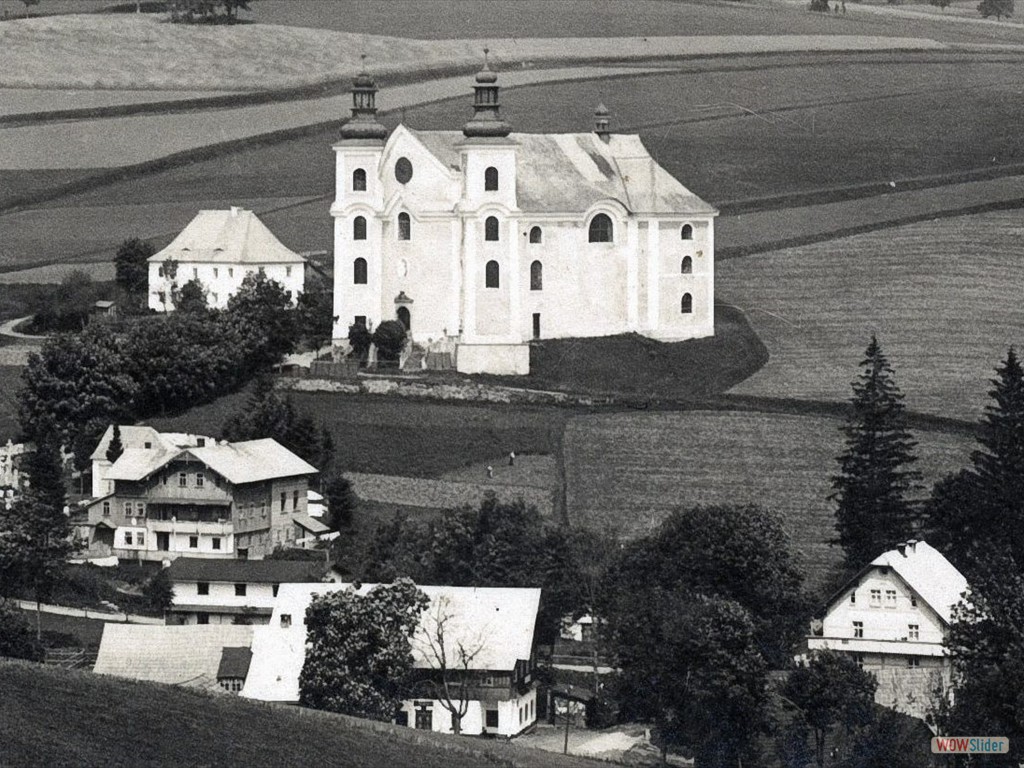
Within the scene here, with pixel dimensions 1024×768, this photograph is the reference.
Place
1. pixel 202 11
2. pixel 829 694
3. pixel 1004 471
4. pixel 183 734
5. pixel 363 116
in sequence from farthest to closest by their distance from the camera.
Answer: pixel 202 11 → pixel 363 116 → pixel 1004 471 → pixel 829 694 → pixel 183 734

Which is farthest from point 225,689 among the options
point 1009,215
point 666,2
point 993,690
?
point 666,2

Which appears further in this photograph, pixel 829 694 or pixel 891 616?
pixel 891 616

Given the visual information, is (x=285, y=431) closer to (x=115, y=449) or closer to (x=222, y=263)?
(x=115, y=449)

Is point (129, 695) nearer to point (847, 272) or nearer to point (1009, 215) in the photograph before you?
point (847, 272)

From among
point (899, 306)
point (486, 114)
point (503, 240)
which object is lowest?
point (899, 306)

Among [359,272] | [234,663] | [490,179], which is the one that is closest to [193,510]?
[234,663]

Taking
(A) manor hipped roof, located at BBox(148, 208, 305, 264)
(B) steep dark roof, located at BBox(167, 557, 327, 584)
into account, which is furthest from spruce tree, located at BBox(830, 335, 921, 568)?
(A) manor hipped roof, located at BBox(148, 208, 305, 264)

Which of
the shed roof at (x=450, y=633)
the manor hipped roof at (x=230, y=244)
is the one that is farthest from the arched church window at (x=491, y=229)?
the shed roof at (x=450, y=633)
